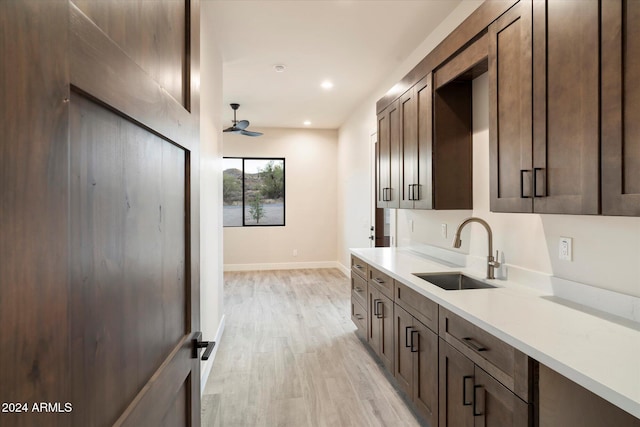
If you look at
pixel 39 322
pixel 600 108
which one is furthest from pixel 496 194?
pixel 39 322

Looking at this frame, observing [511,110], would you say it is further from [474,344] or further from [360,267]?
[360,267]

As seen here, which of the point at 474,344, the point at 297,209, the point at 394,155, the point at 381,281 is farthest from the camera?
the point at 297,209

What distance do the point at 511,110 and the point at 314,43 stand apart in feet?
7.40

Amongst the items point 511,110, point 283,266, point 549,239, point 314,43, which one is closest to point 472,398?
point 549,239

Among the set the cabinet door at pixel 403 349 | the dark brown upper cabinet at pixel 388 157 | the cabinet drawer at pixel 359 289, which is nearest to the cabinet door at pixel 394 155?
the dark brown upper cabinet at pixel 388 157

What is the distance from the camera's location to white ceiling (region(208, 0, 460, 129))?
9.14 feet

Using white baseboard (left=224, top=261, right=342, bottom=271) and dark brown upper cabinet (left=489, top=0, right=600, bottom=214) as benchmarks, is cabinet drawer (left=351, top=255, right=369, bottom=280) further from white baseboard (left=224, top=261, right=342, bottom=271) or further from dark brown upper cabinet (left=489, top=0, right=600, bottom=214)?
white baseboard (left=224, top=261, right=342, bottom=271)

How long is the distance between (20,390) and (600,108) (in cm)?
166

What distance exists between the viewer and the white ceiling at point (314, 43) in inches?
110

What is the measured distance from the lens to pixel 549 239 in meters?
1.87

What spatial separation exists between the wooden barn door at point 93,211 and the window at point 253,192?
606 cm

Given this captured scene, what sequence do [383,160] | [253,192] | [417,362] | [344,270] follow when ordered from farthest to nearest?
1. [253,192]
2. [344,270]
3. [383,160]
4. [417,362]

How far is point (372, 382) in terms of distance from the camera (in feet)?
8.68

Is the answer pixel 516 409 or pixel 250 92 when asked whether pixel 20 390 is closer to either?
pixel 516 409
